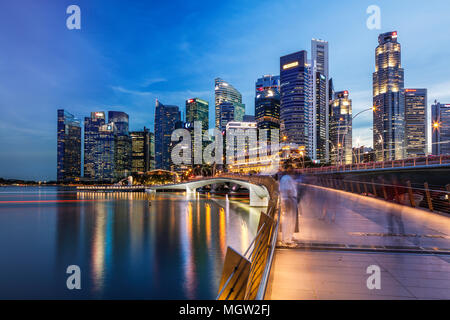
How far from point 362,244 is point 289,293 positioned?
451 centimetres

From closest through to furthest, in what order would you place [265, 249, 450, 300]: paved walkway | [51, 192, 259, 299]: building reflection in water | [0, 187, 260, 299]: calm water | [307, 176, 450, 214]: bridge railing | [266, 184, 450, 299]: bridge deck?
[265, 249, 450, 300]: paved walkway
[266, 184, 450, 299]: bridge deck
[307, 176, 450, 214]: bridge railing
[0, 187, 260, 299]: calm water
[51, 192, 259, 299]: building reflection in water

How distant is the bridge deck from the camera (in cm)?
531

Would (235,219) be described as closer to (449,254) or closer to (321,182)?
(321,182)

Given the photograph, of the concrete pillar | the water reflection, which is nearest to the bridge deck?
the water reflection

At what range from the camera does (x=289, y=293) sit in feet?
16.9

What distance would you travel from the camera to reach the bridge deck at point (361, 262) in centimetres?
531

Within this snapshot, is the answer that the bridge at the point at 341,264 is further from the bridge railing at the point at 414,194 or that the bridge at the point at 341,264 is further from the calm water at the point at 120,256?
the calm water at the point at 120,256

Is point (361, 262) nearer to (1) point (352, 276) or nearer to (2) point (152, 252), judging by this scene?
(1) point (352, 276)

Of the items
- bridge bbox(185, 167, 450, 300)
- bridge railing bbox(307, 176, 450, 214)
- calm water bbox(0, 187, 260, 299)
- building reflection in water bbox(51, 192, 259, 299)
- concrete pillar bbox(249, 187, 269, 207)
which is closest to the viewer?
bridge bbox(185, 167, 450, 300)

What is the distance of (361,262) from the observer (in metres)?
6.94

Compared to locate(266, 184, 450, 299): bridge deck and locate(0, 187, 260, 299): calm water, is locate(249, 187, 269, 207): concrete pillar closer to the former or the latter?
locate(0, 187, 260, 299): calm water

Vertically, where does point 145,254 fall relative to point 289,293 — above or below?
below
